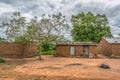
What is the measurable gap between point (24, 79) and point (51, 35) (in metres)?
17.7

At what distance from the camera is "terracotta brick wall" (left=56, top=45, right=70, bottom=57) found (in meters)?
41.1

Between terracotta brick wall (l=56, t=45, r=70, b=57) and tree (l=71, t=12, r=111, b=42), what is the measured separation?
1530 cm

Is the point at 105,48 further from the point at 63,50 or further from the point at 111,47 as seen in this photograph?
the point at 63,50

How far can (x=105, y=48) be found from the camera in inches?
1893

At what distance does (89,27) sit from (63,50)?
1668 centimetres

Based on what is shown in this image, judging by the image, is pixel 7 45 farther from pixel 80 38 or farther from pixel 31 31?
pixel 80 38

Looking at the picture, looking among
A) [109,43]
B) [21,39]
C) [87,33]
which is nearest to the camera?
[21,39]

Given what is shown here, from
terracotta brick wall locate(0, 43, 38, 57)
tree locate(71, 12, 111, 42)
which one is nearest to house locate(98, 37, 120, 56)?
tree locate(71, 12, 111, 42)

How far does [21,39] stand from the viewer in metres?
35.6

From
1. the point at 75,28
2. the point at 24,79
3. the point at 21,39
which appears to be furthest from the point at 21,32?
the point at 75,28

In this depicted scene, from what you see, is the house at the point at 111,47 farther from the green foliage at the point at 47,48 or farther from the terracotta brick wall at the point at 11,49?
the terracotta brick wall at the point at 11,49

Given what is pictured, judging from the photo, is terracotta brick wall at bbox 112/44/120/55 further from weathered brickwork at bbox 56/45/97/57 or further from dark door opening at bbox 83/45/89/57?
dark door opening at bbox 83/45/89/57

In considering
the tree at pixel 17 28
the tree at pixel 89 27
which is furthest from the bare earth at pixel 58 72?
the tree at pixel 89 27

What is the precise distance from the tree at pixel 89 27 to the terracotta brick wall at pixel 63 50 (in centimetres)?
1530
